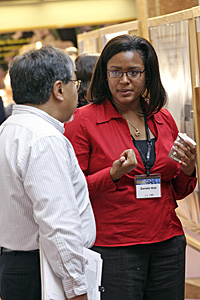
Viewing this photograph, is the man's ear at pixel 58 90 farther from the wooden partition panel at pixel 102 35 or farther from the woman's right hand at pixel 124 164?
the wooden partition panel at pixel 102 35

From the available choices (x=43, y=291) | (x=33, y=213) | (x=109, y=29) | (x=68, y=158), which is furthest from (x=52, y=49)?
(x=109, y=29)

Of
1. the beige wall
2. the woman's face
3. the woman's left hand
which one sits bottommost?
the woman's left hand

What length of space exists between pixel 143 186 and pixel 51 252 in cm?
69

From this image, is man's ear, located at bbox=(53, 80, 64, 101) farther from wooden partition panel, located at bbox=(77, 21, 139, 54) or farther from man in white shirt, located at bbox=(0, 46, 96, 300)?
wooden partition panel, located at bbox=(77, 21, 139, 54)

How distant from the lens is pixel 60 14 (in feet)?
35.8

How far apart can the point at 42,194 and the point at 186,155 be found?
0.90m

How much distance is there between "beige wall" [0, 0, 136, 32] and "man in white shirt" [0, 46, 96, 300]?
8.95 meters

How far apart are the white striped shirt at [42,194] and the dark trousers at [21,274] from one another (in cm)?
4

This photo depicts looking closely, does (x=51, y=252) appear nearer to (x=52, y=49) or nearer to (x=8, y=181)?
(x=8, y=181)

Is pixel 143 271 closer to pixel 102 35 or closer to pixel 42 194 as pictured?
pixel 42 194

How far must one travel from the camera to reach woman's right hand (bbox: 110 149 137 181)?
2.36 m

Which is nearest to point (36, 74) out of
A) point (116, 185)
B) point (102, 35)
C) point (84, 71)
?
point (116, 185)

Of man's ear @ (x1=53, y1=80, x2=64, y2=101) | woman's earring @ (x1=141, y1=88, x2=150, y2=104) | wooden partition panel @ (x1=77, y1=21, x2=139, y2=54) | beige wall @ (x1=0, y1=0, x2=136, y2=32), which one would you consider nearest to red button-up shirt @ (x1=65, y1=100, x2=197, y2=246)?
woman's earring @ (x1=141, y1=88, x2=150, y2=104)

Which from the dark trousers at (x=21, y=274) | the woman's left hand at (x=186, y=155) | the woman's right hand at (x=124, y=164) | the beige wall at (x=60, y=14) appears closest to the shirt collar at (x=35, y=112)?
the woman's right hand at (x=124, y=164)
